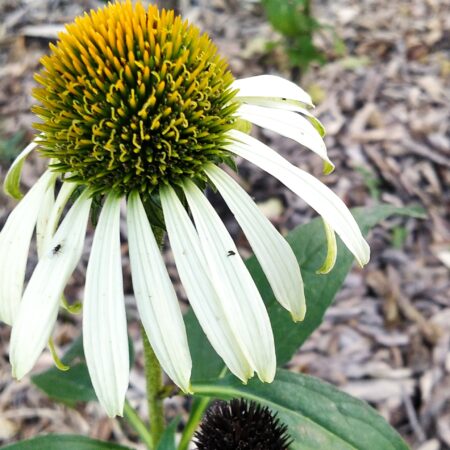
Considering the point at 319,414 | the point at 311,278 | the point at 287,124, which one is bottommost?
the point at 319,414

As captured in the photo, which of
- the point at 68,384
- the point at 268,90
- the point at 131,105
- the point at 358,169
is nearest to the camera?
the point at 131,105

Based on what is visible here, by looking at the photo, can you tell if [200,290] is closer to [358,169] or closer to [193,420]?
[193,420]

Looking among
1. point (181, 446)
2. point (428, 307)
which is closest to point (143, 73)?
point (181, 446)

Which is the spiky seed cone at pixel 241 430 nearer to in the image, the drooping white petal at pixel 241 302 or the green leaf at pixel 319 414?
the green leaf at pixel 319 414

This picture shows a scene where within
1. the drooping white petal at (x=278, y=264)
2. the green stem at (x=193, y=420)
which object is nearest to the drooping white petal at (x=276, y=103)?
the drooping white petal at (x=278, y=264)

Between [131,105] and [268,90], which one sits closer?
[131,105]

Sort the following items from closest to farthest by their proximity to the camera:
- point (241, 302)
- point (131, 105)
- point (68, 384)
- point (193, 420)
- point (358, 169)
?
1. point (241, 302)
2. point (131, 105)
3. point (193, 420)
4. point (68, 384)
5. point (358, 169)

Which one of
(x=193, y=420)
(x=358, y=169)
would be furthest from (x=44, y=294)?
(x=358, y=169)
